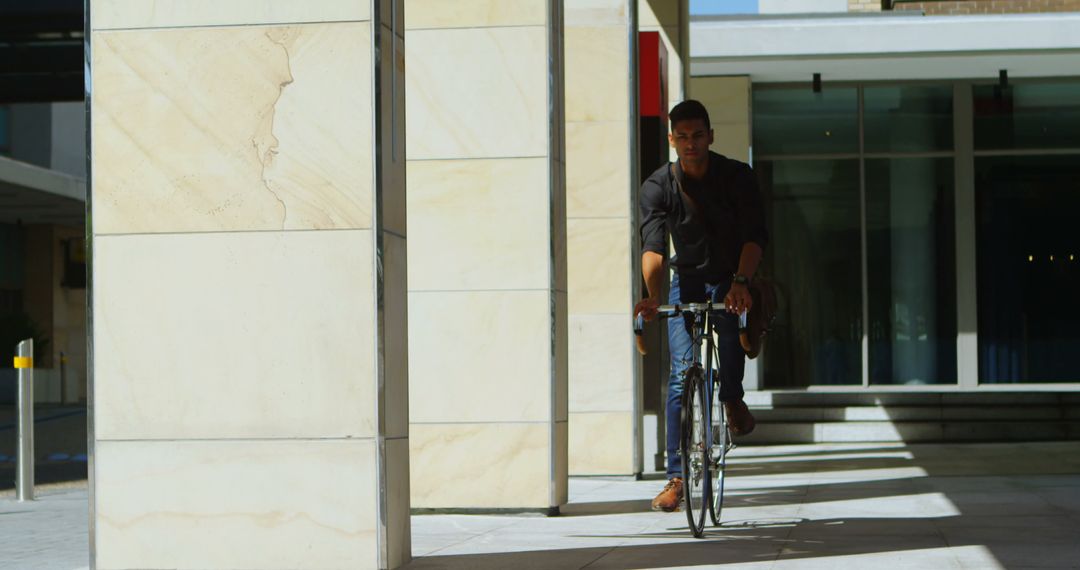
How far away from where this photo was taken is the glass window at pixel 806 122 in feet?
66.1

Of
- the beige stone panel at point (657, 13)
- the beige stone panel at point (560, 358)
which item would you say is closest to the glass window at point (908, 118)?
the beige stone panel at point (657, 13)

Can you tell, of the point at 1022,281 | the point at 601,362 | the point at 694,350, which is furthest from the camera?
the point at 1022,281

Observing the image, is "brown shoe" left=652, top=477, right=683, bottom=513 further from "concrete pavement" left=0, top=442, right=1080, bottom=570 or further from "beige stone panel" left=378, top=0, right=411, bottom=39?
"beige stone panel" left=378, top=0, right=411, bottom=39

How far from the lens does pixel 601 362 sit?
10484 mm

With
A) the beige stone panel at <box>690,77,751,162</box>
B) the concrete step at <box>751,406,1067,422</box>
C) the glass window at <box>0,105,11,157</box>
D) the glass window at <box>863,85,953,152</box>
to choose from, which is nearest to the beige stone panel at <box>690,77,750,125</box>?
the beige stone panel at <box>690,77,751,162</box>

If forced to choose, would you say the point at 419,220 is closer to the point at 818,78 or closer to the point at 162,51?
the point at 162,51

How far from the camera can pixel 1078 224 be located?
20453 millimetres

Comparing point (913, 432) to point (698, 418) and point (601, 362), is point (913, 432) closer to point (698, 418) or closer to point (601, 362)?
point (601, 362)

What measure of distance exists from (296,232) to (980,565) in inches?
107

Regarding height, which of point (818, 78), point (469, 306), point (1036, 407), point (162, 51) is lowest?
point (1036, 407)

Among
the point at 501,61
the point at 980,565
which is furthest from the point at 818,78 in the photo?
the point at 980,565

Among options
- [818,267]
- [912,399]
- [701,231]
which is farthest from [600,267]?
[818,267]

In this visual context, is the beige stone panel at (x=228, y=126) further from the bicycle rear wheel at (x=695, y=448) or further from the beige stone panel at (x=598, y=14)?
the beige stone panel at (x=598, y=14)

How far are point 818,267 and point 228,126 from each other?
1536cm
